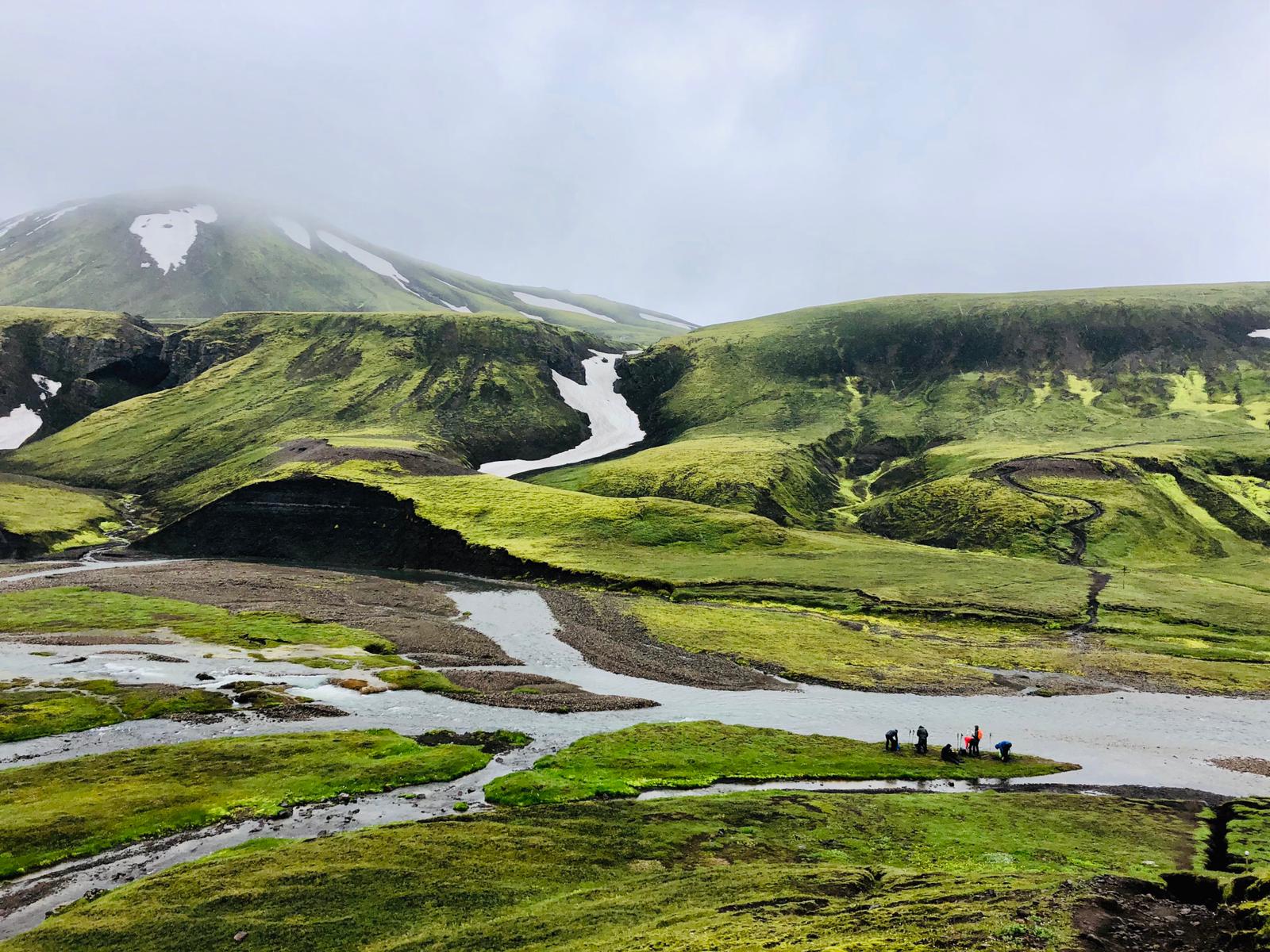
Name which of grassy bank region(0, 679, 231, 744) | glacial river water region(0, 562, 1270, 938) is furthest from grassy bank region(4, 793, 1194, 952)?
grassy bank region(0, 679, 231, 744)

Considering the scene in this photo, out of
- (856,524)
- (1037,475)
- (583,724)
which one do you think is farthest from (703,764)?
(1037,475)

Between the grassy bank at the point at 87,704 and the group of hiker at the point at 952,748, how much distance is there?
4858cm

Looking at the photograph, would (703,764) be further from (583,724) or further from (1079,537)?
(1079,537)

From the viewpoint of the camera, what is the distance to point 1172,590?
97500 millimetres

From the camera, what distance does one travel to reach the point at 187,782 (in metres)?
38.3

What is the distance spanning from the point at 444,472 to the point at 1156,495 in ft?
487

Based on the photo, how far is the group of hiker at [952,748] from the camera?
46.6 meters

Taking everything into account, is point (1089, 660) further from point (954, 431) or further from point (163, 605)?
point (954, 431)

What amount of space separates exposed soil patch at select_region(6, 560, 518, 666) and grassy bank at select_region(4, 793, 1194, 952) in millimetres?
39431

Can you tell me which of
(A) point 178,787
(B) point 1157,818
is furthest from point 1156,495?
(A) point 178,787

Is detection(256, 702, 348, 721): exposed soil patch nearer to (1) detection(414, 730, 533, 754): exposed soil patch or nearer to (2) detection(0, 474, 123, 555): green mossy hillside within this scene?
(1) detection(414, 730, 533, 754): exposed soil patch

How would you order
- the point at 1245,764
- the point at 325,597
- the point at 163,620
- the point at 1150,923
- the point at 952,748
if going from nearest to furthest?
the point at 1150,923
the point at 1245,764
the point at 952,748
the point at 163,620
the point at 325,597

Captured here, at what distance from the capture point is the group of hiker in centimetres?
4656

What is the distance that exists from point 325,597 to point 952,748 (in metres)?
81.5
